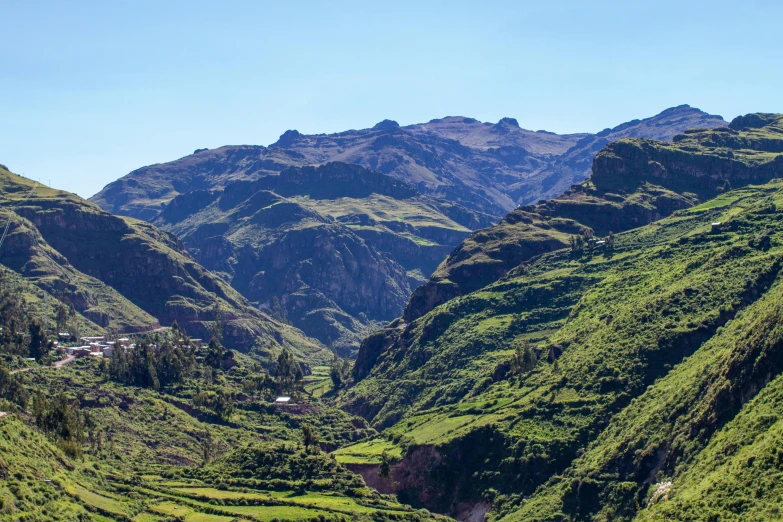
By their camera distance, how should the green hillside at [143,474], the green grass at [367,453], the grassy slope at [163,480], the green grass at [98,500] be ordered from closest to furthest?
the grassy slope at [163,480] → the green hillside at [143,474] → the green grass at [98,500] → the green grass at [367,453]

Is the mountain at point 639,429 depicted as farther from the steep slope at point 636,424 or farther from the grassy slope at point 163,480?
the grassy slope at point 163,480

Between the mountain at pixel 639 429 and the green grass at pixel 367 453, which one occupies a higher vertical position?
the mountain at pixel 639 429

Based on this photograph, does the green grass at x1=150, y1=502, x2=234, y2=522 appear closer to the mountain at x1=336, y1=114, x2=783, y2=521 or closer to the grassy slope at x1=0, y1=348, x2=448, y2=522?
the grassy slope at x1=0, y1=348, x2=448, y2=522

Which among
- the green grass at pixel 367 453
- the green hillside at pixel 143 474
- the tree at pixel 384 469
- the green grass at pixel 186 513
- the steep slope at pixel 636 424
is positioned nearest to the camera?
the green hillside at pixel 143 474

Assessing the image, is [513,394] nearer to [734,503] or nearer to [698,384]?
[698,384]

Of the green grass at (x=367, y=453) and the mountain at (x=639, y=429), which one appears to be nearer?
the mountain at (x=639, y=429)

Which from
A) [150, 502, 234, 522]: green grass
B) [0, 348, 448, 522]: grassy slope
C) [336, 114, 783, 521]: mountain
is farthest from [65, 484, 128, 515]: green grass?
[336, 114, 783, 521]: mountain

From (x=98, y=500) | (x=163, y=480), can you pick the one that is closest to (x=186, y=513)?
(x=98, y=500)

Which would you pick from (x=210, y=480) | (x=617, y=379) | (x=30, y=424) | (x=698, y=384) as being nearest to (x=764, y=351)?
(x=698, y=384)

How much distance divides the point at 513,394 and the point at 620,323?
25568 mm

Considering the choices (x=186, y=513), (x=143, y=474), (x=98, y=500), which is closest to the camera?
(x=98, y=500)

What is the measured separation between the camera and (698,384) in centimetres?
14900

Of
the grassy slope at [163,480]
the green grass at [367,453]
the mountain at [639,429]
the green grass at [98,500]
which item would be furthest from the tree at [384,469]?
the green grass at [98,500]

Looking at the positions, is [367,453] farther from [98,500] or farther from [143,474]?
[98,500]
